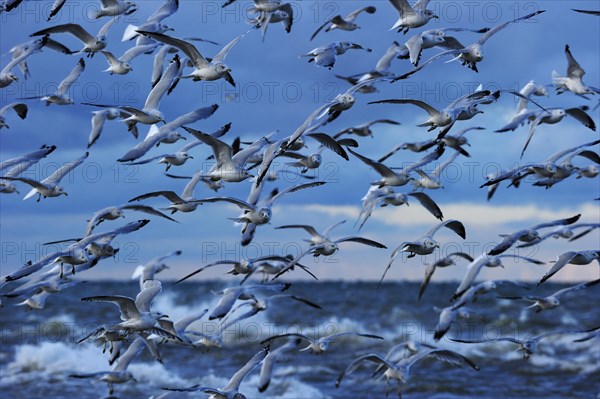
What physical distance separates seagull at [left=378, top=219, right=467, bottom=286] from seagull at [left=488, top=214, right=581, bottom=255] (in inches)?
31.7

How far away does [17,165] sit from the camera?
13.3 metres

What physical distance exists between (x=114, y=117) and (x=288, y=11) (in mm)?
2773

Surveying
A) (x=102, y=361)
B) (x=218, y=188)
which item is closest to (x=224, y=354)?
(x=102, y=361)

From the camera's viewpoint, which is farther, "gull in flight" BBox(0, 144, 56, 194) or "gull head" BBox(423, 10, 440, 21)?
"gull in flight" BBox(0, 144, 56, 194)

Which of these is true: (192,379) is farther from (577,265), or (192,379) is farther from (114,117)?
(577,265)

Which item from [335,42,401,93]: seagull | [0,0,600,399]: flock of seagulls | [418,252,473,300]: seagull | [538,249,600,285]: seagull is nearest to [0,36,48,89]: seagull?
[0,0,600,399]: flock of seagulls

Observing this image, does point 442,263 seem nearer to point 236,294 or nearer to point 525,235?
point 525,235

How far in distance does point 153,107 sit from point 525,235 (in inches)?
199

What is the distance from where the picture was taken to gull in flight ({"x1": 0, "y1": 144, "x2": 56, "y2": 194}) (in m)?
13.2

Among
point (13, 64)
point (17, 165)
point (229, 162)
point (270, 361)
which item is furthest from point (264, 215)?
point (13, 64)

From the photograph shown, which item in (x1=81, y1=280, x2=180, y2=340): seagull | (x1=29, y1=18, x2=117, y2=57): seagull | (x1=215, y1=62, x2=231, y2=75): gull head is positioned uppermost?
(x1=29, y1=18, x2=117, y2=57): seagull

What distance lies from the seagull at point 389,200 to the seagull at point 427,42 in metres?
1.84

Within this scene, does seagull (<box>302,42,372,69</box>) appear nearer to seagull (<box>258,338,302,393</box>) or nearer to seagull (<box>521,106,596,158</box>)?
seagull (<box>521,106,596,158</box>)

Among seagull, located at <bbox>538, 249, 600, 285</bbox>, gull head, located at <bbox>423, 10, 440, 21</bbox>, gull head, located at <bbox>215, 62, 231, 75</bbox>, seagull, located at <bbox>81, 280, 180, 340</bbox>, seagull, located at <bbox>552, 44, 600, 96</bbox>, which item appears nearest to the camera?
seagull, located at <bbox>81, 280, 180, 340</bbox>
